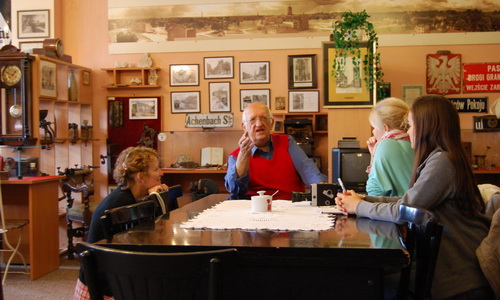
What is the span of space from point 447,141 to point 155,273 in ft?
4.38

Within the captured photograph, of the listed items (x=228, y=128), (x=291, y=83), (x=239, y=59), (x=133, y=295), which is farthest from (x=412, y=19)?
(x=133, y=295)

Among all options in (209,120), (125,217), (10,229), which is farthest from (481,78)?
(125,217)

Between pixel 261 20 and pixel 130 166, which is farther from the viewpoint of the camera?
pixel 261 20

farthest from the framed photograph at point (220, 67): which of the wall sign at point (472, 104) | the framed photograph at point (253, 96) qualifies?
the wall sign at point (472, 104)

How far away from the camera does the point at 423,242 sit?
1.76 metres

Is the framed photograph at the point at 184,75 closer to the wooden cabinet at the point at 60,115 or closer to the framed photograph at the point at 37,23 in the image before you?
the wooden cabinet at the point at 60,115

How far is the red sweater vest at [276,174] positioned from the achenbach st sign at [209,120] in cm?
334

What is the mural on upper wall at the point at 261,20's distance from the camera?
6.62 metres

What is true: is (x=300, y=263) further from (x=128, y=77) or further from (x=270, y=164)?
(x=128, y=77)

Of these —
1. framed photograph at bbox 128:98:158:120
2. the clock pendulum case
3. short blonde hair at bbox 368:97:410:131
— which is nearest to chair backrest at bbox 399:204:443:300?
short blonde hair at bbox 368:97:410:131

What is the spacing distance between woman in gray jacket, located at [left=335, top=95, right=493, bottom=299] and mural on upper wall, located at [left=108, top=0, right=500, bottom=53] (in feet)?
16.1

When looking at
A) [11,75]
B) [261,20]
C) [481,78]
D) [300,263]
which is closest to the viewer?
[300,263]

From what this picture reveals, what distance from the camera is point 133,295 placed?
1.36m

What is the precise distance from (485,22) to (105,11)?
517 centimetres
